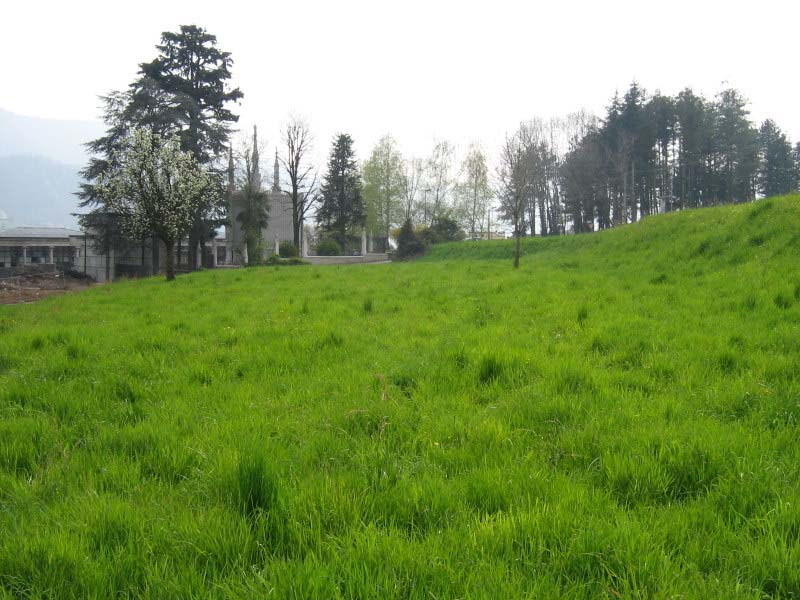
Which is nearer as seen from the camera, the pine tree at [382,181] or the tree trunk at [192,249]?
the tree trunk at [192,249]

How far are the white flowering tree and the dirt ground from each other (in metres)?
6.53

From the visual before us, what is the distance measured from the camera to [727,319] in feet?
22.5

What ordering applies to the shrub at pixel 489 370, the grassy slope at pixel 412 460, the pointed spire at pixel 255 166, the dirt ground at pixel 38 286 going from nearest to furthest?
the grassy slope at pixel 412 460, the shrub at pixel 489 370, the dirt ground at pixel 38 286, the pointed spire at pixel 255 166

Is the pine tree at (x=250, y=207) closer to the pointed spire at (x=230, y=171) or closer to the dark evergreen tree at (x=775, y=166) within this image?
the pointed spire at (x=230, y=171)

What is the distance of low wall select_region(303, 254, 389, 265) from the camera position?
47344 millimetres

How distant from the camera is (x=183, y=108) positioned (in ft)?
108

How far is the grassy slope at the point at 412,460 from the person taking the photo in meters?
2.01

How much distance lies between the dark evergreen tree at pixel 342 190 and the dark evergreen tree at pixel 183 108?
19919 millimetres

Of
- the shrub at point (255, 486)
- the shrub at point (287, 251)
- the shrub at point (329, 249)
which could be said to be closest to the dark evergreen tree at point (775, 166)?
the shrub at point (329, 249)

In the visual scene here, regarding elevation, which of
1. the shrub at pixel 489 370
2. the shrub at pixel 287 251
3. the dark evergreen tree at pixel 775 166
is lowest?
the shrub at pixel 489 370

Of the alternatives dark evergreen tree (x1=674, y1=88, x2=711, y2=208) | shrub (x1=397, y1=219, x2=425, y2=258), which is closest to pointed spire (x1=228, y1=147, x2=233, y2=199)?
shrub (x1=397, y1=219, x2=425, y2=258)

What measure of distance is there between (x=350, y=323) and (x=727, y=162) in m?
62.2

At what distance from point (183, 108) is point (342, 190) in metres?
24.3

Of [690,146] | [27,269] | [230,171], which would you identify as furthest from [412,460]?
[690,146]
